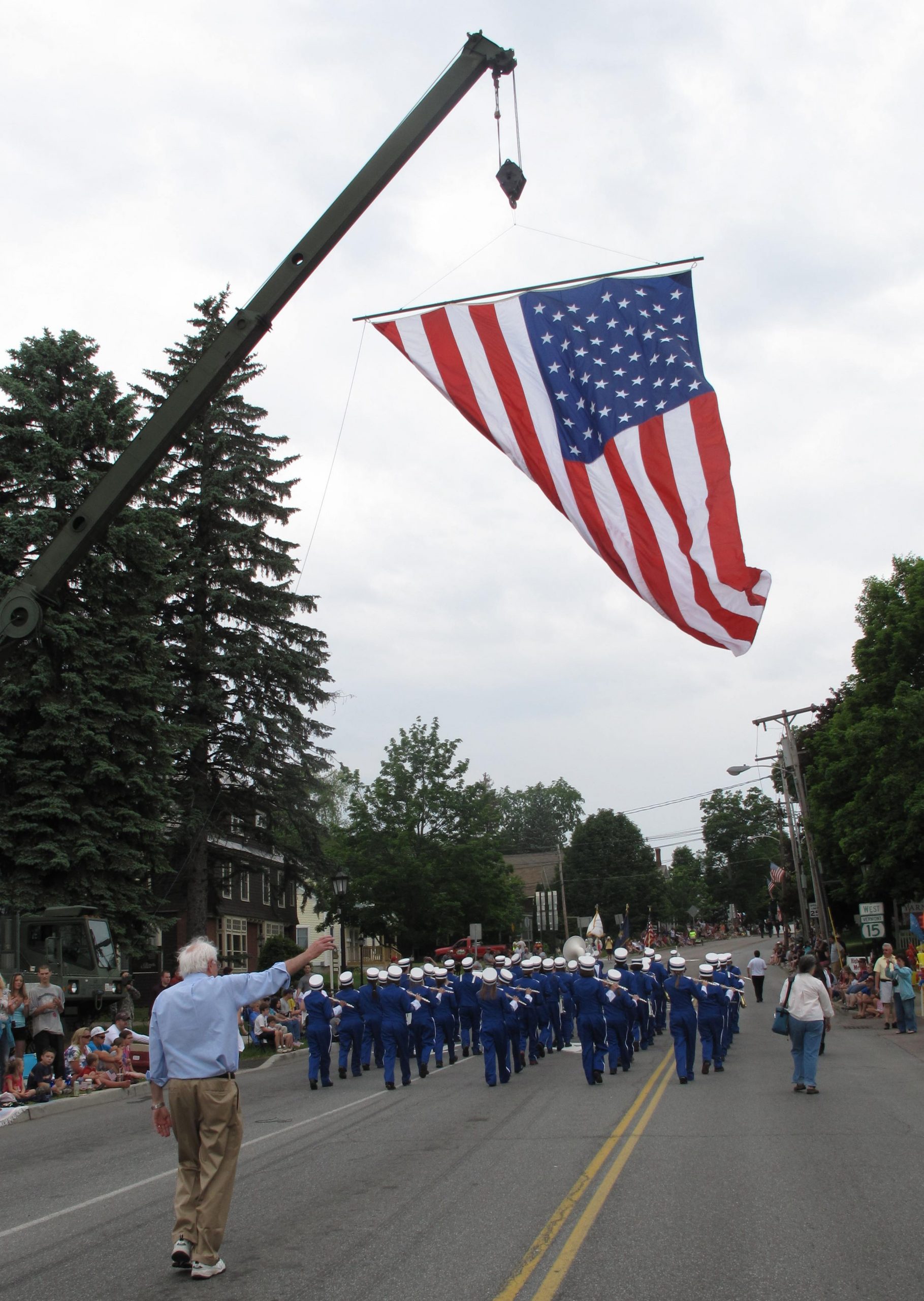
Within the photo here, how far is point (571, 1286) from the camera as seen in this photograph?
559 cm

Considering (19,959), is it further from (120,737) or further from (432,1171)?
(432,1171)

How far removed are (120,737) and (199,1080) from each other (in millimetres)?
23052

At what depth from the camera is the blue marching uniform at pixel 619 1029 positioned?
52.2 feet

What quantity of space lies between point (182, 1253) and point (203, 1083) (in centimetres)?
86

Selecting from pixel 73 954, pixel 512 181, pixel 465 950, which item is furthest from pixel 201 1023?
pixel 465 950

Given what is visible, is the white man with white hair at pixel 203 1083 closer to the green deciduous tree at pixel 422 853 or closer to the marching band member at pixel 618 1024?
the marching band member at pixel 618 1024

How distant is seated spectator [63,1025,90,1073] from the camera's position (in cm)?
1827

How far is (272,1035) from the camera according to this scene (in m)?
24.0

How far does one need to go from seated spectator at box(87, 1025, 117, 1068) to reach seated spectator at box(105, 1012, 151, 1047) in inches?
2.9

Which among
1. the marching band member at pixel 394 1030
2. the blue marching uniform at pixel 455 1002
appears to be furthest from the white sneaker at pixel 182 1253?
the blue marching uniform at pixel 455 1002

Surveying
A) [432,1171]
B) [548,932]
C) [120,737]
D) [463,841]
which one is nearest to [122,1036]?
[120,737]

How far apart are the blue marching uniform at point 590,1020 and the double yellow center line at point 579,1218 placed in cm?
282

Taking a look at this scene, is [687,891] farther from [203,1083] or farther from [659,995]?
→ [203,1083]

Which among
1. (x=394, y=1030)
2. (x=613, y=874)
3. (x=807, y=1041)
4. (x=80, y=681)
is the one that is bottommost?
(x=807, y=1041)
